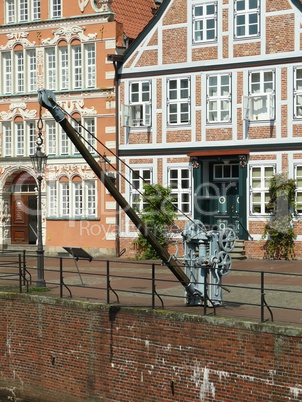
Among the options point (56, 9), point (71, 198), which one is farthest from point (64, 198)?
point (56, 9)

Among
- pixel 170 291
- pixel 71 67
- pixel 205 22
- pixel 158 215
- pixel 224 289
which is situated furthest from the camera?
pixel 71 67

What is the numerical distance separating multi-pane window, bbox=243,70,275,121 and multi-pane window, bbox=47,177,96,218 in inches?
254

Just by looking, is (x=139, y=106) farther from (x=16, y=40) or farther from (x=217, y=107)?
(x=16, y=40)

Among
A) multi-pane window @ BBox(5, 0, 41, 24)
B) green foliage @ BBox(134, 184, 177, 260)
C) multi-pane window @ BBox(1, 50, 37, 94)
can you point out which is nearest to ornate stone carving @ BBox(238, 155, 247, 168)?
green foliage @ BBox(134, 184, 177, 260)

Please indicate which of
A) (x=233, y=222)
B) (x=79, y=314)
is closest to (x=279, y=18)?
(x=233, y=222)

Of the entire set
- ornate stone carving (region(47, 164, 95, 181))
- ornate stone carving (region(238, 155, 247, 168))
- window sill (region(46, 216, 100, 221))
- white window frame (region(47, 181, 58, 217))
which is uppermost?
ornate stone carving (region(238, 155, 247, 168))

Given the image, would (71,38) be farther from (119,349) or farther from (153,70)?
(119,349)

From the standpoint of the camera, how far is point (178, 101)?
2988 centimetres

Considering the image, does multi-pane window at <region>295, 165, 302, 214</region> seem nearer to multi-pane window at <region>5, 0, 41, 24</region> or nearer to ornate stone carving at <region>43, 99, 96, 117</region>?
ornate stone carving at <region>43, 99, 96, 117</region>

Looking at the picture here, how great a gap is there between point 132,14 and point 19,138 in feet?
20.3

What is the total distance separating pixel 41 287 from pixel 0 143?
1482cm

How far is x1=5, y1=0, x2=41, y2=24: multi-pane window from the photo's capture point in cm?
3306

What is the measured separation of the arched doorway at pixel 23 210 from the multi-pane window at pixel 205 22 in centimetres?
Result: 865

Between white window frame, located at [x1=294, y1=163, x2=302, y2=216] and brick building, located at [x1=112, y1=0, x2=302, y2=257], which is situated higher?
brick building, located at [x1=112, y1=0, x2=302, y2=257]
